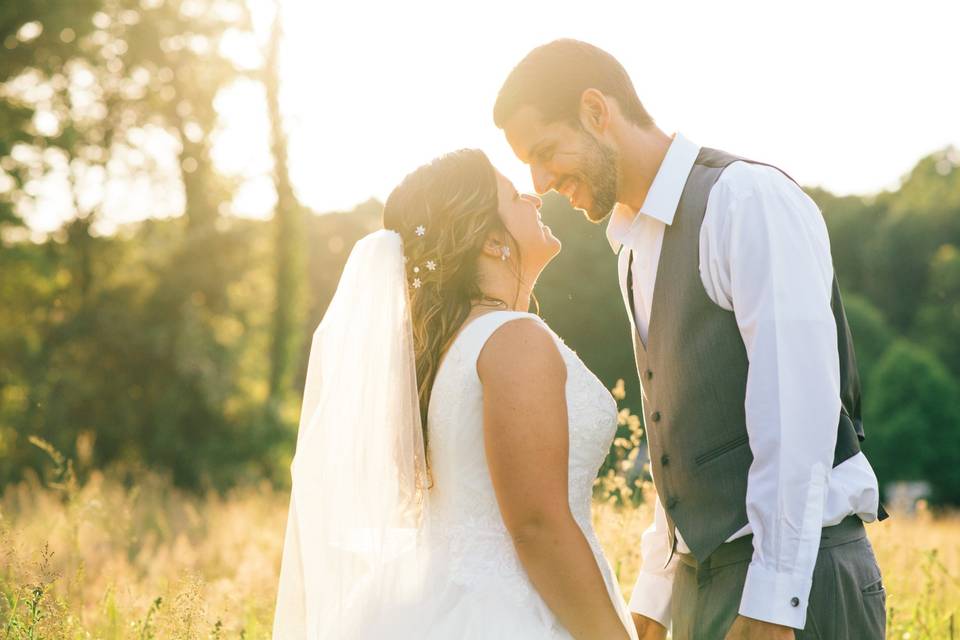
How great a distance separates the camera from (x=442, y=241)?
2.83 metres

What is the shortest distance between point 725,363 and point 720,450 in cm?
22

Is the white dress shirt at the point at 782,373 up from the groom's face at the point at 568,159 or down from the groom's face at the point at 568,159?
down

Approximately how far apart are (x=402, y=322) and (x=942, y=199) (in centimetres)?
4592

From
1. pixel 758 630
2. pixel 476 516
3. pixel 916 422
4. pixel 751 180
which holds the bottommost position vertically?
pixel 916 422

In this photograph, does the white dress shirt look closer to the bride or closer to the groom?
the groom

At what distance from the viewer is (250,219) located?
18.0 m

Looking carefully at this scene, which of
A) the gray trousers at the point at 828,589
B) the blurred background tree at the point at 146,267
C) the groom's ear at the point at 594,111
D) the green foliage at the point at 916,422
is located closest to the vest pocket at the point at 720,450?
the gray trousers at the point at 828,589

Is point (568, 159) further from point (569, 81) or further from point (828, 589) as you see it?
point (828, 589)

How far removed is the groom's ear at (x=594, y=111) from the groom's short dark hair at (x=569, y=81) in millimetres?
20

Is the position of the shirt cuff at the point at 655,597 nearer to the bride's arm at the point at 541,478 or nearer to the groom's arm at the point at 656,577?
the groom's arm at the point at 656,577

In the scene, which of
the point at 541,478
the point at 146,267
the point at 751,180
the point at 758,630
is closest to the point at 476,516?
the point at 541,478

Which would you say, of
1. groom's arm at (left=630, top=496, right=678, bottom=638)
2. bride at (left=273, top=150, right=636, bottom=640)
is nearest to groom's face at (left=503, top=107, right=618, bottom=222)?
bride at (left=273, top=150, right=636, bottom=640)

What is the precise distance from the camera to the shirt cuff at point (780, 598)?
209 cm

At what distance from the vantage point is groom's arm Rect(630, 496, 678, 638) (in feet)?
9.25
